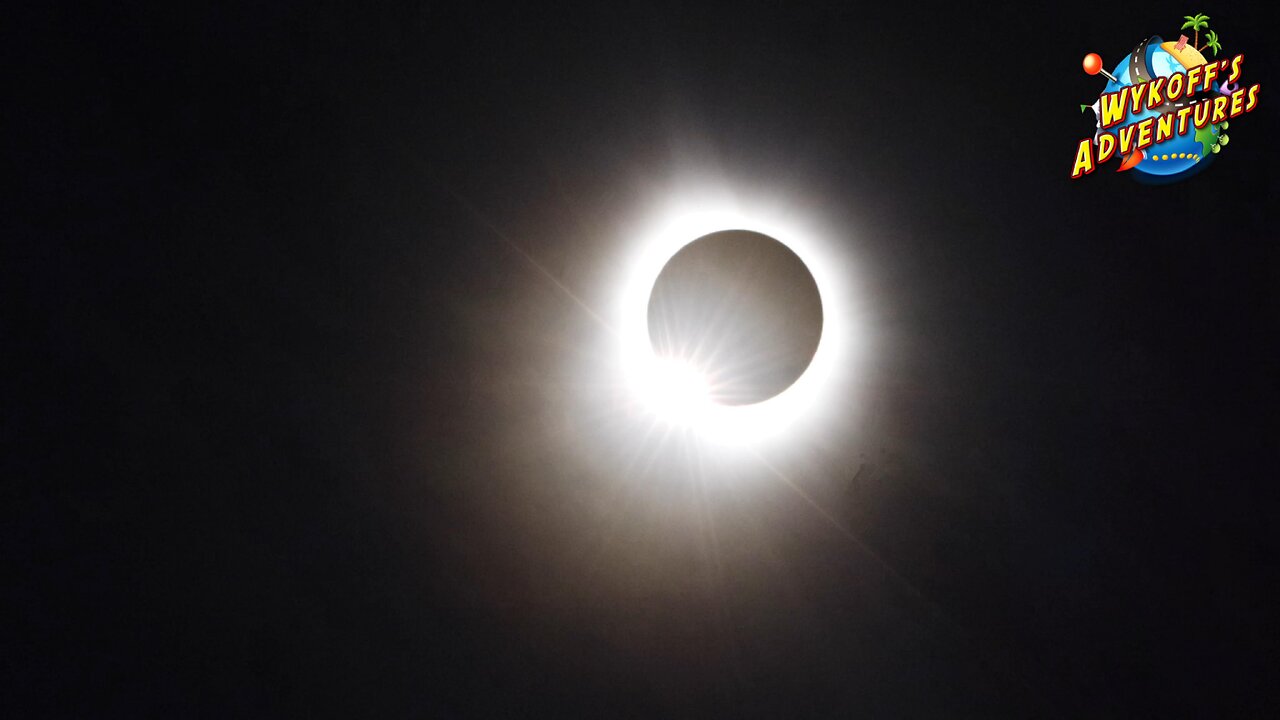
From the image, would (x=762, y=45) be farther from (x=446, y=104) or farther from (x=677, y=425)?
(x=677, y=425)

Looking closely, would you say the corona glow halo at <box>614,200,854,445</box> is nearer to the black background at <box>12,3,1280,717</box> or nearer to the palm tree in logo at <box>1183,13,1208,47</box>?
the black background at <box>12,3,1280,717</box>

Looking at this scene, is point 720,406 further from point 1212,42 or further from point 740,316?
point 1212,42

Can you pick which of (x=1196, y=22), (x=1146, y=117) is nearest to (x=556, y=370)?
(x=1146, y=117)

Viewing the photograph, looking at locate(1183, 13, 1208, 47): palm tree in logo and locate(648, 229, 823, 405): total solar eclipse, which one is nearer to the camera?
locate(648, 229, 823, 405): total solar eclipse

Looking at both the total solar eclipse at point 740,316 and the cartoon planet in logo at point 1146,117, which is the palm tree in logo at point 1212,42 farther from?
the total solar eclipse at point 740,316

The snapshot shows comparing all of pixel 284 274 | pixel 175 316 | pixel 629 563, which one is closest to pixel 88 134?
pixel 175 316

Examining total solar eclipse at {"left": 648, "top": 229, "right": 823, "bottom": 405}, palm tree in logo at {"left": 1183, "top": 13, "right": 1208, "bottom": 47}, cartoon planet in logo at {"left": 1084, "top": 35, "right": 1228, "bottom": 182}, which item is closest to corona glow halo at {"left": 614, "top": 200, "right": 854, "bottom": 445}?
total solar eclipse at {"left": 648, "top": 229, "right": 823, "bottom": 405}

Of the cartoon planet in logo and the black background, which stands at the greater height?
the cartoon planet in logo
